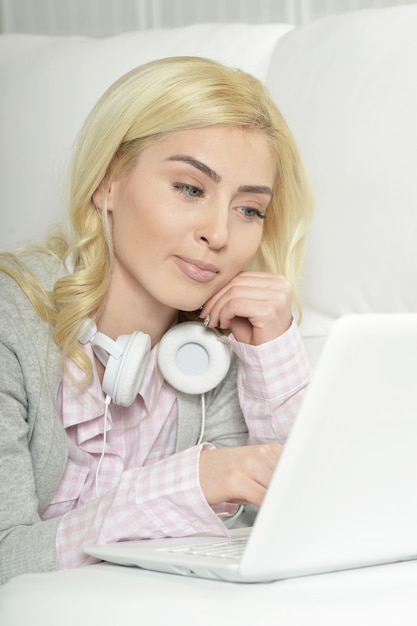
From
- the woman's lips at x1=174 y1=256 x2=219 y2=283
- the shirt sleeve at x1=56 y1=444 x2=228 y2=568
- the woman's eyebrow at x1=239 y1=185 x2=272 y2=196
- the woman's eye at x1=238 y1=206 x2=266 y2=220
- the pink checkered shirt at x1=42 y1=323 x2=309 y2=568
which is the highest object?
the woman's eyebrow at x1=239 y1=185 x2=272 y2=196

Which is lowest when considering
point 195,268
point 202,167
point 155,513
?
point 155,513

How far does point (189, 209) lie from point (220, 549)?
0.57m

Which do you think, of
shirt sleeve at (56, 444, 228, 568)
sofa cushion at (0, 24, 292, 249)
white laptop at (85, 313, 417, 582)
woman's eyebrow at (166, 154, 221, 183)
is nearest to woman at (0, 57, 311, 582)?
woman's eyebrow at (166, 154, 221, 183)

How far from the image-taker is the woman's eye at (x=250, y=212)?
149cm

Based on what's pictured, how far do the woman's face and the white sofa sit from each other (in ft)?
0.63

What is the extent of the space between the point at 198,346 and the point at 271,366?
0.11 m

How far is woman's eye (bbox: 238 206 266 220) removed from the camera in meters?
1.49

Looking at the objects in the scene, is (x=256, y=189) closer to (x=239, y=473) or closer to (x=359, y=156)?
(x=359, y=156)

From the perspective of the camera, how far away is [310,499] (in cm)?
85

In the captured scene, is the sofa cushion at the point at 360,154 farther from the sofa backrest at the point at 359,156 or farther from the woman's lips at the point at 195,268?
the woman's lips at the point at 195,268

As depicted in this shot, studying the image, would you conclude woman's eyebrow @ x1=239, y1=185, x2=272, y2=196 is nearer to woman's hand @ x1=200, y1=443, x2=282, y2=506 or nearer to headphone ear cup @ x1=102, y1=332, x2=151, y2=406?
headphone ear cup @ x1=102, y1=332, x2=151, y2=406

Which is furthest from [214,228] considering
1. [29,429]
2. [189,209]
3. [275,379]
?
[29,429]

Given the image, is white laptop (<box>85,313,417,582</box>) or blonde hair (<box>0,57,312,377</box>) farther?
blonde hair (<box>0,57,312,377</box>)

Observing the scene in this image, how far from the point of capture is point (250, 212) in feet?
4.95
